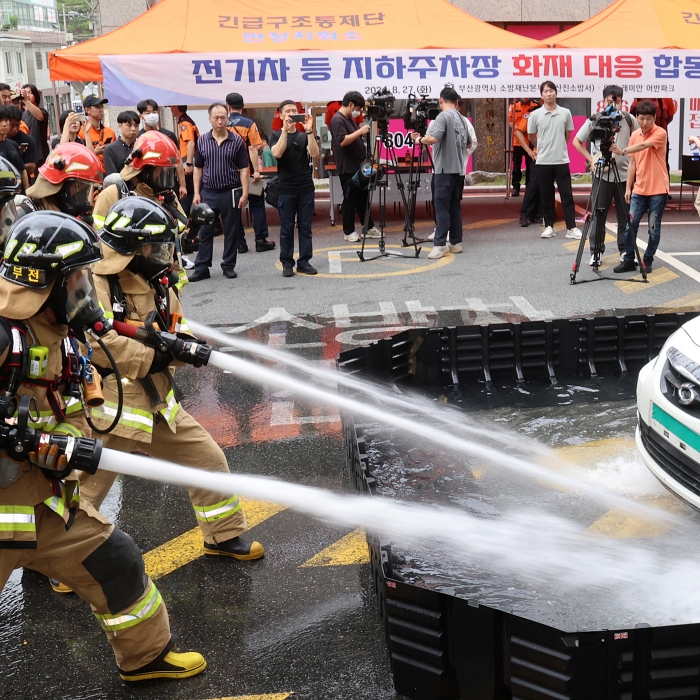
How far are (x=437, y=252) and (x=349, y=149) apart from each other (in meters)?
2.12

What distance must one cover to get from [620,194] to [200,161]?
5079 mm

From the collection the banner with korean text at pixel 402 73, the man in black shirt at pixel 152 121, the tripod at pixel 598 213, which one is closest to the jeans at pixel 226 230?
the man in black shirt at pixel 152 121

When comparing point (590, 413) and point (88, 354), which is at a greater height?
point (88, 354)

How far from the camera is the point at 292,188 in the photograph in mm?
11484

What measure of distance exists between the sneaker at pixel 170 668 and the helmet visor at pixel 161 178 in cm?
340

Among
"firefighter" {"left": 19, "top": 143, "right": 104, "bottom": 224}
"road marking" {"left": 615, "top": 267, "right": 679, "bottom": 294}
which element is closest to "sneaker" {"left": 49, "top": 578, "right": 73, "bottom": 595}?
"firefighter" {"left": 19, "top": 143, "right": 104, "bottom": 224}

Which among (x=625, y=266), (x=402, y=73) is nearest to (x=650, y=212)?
(x=625, y=266)

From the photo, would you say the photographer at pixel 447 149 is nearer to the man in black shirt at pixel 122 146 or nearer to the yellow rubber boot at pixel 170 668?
the man in black shirt at pixel 122 146

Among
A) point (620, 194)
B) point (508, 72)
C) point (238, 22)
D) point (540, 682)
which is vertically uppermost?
point (238, 22)

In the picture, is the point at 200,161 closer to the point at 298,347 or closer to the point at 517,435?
the point at 298,347

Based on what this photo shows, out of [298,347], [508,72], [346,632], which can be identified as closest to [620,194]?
[508,72]

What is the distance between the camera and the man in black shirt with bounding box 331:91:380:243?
13.2 m

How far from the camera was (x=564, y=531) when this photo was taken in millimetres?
5020

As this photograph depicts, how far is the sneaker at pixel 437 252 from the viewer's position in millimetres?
12652
